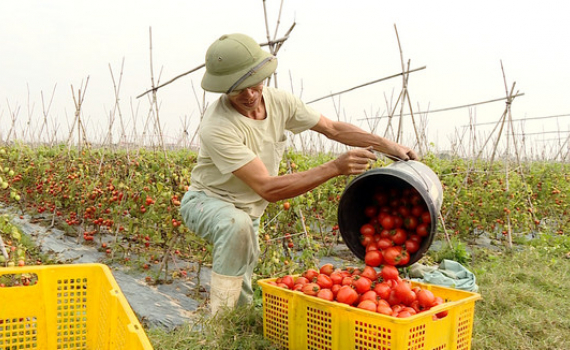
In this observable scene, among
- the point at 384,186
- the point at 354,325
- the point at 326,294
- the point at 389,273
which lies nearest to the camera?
the point at 354,325

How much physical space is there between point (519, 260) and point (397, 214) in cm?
239

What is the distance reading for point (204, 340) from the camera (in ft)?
6.91

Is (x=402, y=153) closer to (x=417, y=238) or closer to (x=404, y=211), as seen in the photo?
(x=404, y=211)

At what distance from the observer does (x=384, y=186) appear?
253cm

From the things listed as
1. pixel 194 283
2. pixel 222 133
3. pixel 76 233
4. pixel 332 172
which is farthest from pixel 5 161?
pixel 332 172

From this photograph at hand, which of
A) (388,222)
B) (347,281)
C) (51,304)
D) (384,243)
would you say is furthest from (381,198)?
(51,304)

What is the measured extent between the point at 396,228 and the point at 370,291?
0.42 metres

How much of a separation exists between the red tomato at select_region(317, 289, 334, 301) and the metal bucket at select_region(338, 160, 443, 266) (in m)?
0.40

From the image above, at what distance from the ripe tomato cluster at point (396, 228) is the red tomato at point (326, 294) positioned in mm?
288

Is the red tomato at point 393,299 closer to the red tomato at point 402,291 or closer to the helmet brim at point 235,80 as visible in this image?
the red tomato at point 402,291

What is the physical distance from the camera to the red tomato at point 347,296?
1982mm

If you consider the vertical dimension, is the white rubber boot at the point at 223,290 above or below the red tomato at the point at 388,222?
below

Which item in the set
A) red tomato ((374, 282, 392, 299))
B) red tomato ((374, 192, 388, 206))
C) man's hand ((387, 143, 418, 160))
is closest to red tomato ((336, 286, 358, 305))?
red tomato ((374, 282, 392, 299))

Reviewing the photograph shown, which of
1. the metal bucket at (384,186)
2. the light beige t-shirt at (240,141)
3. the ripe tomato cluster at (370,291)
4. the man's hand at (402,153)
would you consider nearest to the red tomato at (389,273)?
the ripe tomato cluster at (370,291)
